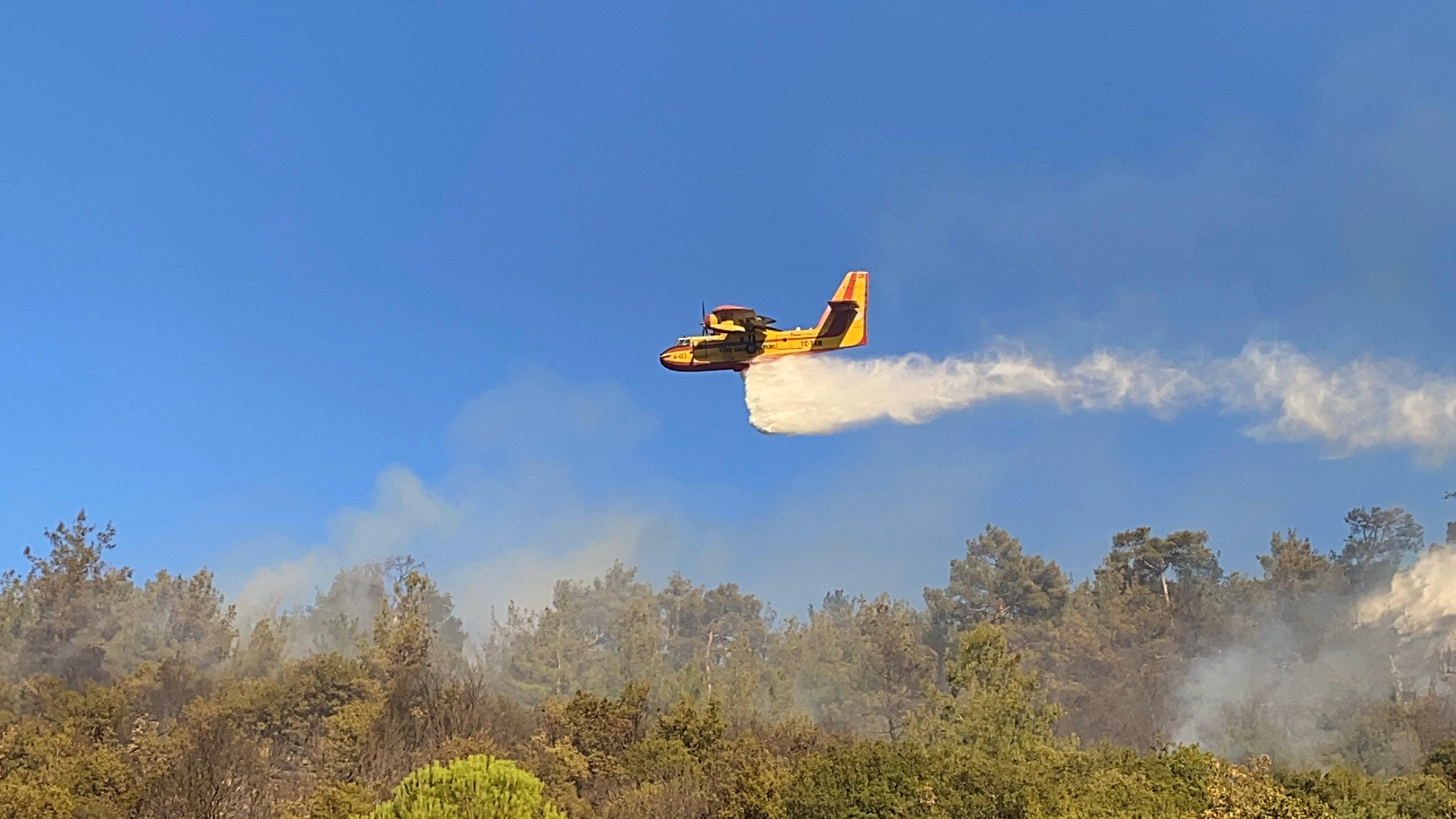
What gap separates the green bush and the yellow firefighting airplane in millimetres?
22106

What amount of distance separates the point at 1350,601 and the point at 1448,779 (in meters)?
59.9

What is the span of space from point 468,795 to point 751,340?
78.2ft

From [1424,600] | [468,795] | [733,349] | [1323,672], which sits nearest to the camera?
[468,795]

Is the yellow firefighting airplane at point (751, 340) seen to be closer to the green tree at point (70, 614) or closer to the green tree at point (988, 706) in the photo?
the green tree at point (988, 706)

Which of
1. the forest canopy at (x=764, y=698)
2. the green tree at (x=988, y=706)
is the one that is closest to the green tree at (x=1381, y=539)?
the forest canopy at (x=764, y=698)

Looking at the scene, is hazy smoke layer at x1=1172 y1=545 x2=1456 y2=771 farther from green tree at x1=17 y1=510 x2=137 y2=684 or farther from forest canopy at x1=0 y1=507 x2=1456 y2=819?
green tree at x1=17 y1=510 x2=137 y2=684

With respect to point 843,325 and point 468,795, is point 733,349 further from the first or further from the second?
point 468,795

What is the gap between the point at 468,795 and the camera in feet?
80.3

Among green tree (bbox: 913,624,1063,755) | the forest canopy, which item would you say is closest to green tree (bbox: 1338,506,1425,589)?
the forest canopy

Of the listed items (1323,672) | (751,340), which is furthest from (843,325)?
(1323,672)

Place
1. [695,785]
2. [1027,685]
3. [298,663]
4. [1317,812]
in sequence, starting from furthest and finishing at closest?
[298,663], [1027,685], [695,785], [1317,812]

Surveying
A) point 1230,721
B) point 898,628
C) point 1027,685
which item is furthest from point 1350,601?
point 1027,685

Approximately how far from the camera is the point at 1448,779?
49844 mm

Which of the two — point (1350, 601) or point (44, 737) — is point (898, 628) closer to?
point (1350, 601)
